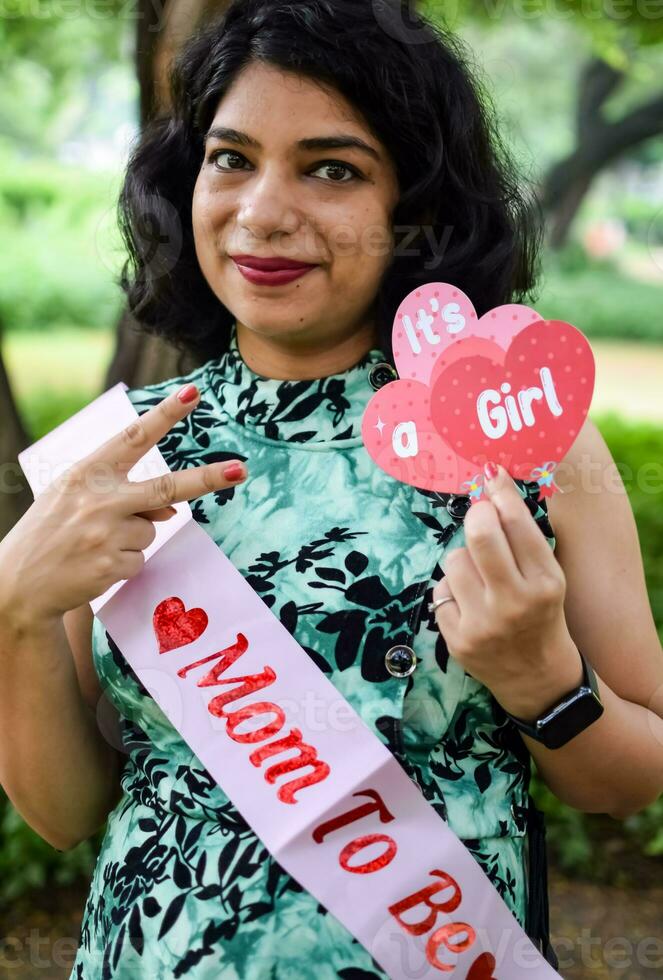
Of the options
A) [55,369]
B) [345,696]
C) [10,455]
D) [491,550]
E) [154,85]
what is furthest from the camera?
[55,369]

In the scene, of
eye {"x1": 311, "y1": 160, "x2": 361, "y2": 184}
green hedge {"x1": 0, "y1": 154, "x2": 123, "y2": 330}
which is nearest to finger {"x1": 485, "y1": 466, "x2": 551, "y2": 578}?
eye {"x1": 311, "y1": 160, "x2": 361, "y2": 184}

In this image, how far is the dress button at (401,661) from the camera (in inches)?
49.3

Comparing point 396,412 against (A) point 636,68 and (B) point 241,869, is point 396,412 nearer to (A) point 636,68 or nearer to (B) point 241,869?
(B) point 241,869

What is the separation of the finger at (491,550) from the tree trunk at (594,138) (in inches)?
369

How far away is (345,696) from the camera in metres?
1.28

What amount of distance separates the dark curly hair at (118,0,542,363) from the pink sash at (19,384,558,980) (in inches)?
16.8

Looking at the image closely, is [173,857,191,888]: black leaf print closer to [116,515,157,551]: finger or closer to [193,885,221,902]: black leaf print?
[193,885,221,902]: black leaf print

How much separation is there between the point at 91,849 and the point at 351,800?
182cm

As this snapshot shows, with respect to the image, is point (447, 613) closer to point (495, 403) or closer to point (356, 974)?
point (495, 403)

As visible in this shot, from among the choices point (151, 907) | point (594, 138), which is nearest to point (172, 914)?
point (151, 907)

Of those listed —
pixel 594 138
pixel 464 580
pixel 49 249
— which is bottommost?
pixel 49 249

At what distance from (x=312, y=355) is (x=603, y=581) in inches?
19.4

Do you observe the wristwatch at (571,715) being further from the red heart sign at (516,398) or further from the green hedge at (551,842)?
the green hedge at (551,842)

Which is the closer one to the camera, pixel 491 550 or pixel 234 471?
pixel 491 550
